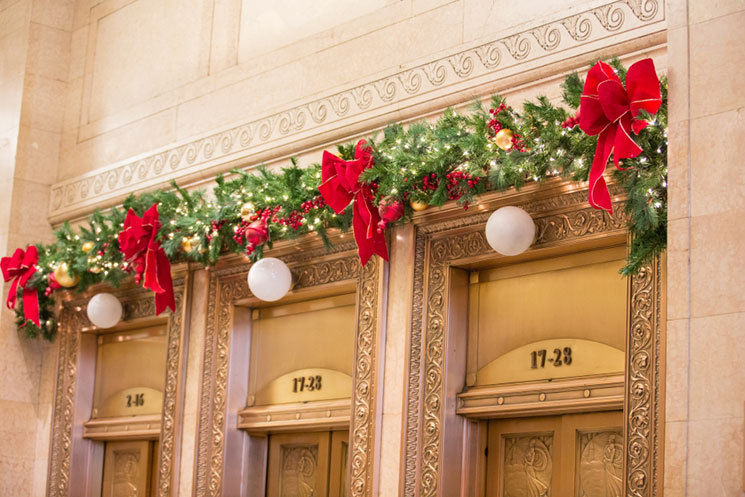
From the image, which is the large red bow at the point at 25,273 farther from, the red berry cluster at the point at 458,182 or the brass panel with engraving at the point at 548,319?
the red berry cluster at the point at 458,182

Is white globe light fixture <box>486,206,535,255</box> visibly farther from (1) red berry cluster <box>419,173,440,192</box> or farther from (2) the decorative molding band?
(2) the decorative molding band

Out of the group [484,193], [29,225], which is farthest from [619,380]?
[29,225]

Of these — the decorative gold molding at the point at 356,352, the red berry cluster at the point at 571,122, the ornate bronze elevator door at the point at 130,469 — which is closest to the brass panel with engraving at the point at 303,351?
the decorative gold molding at the point at 356,352

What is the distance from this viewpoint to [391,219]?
6082 millimetres

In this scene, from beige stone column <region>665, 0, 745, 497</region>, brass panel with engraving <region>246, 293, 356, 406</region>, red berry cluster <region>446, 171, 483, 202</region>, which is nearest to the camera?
beige stone column <region>665, 0, 745, 497</region>

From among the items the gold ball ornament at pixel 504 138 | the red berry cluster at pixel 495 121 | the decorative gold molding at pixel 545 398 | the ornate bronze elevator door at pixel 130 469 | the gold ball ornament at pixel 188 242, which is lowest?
the ornate bronze elevator door at pixel 130 469

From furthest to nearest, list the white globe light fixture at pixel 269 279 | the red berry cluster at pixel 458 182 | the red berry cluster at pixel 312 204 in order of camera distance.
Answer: the white globe light fixture at pixel 269 279
the red berry cluster at pixel 312 204
the red berry cluster at pixel 458 182

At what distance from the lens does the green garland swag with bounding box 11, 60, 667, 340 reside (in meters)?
4.99

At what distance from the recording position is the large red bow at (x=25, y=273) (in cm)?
821

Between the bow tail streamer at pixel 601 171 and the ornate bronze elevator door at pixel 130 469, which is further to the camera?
the ornate bronze elevator door at pixel 130 469

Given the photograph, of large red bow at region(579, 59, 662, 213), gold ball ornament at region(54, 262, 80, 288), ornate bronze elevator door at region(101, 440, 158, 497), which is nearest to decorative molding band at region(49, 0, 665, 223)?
gold ball ornament at region(54, 262, 80, 288)

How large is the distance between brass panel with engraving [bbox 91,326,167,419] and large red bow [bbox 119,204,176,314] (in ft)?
2.65

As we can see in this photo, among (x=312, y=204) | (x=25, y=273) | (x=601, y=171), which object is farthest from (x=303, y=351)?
(x=601, y=171)

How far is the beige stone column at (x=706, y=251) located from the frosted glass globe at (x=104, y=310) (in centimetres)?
441
